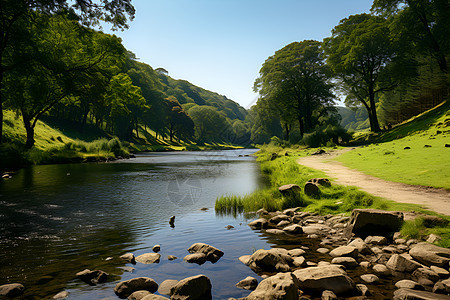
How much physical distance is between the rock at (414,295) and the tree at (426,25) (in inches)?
1689

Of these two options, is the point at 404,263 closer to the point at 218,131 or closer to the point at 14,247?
the point at 14,247

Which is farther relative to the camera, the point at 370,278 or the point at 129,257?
the point at 129,257

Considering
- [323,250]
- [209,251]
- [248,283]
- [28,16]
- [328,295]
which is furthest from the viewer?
[28,16]

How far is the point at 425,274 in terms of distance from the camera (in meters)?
4.99

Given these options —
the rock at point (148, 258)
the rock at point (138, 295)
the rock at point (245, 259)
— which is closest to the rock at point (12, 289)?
the rock at point (138, 295)

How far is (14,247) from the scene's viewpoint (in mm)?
7316

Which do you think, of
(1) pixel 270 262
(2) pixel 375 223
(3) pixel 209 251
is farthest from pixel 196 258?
(2) pixel 375 223

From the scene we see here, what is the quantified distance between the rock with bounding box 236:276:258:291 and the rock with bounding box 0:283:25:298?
13.9 feet

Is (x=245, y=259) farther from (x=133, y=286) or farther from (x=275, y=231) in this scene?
(x=133, y=286)

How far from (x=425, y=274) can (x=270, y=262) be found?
308 cm

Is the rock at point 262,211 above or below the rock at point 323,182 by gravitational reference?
below

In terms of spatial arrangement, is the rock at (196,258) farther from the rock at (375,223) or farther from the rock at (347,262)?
the rock at (375,223)

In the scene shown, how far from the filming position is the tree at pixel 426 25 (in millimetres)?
34031

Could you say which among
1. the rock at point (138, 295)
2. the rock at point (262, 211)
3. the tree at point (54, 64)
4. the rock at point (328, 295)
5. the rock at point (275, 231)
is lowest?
the rock at point (262, 211)
